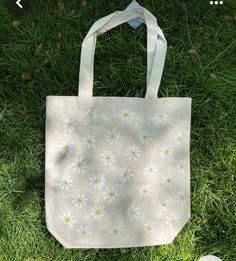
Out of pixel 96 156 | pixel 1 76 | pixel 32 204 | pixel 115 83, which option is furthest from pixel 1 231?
pixel 115 83

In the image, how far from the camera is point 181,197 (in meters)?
1.21

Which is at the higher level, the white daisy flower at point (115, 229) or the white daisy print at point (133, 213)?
the white daisy print at point (133, 213)

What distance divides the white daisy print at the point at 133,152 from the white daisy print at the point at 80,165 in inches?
5.6

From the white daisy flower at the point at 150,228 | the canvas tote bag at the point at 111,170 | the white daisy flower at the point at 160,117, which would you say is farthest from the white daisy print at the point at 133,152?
the white daisy flower at the point at 150,228

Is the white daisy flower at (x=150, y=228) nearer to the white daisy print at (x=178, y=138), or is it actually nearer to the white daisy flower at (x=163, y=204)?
the white daisy flower at (x=163, y=204)

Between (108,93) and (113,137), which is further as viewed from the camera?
(108,93)

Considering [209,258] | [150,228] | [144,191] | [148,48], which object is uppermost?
[148,48]

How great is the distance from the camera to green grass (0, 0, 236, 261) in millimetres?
1248

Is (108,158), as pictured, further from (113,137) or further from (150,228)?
(150,228)

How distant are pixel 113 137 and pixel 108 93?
19 cm

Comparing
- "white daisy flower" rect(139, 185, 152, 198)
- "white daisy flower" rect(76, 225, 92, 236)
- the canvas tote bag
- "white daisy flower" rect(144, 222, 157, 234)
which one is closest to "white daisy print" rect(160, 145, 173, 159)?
the canvas tote bag

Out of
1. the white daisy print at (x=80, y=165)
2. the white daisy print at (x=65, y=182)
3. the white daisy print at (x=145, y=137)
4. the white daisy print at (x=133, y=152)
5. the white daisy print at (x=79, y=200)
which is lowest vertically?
the white daisy print at (x=79, y=200)

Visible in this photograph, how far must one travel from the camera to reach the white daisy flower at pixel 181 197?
121 centimetres

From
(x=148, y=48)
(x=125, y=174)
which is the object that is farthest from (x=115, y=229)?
(x=148, y=48)
